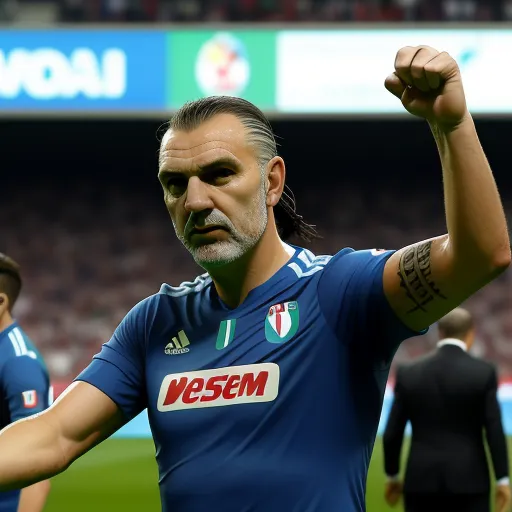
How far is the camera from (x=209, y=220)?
1.67m

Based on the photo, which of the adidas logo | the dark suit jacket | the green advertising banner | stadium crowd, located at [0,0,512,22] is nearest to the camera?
the adidas logo

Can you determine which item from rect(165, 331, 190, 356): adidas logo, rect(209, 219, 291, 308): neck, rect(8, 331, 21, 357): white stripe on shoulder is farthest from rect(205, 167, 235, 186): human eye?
rect(8, 331, 21, 357): white stripe on shoulder

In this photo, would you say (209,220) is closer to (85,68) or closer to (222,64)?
(222,64)

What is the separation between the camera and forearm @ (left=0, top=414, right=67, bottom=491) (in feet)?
5.36

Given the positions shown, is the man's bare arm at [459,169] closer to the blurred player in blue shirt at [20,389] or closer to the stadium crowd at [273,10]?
the blurred player in blue shirt at [20,389]

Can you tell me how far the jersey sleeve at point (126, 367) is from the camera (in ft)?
5.78

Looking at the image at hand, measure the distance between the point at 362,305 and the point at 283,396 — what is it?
19 cm

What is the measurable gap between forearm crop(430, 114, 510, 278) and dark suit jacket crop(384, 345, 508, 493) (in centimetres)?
310

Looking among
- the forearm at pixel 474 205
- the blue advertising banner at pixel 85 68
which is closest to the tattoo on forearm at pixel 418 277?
the forearm at pixel 474 205

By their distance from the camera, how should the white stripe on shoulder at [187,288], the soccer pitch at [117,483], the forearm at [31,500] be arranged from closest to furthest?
the white stripe on shoulder at [187,288] → the forearm at [31,500] → the soccer pitch at [117,483]

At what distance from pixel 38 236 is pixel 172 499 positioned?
12.0m

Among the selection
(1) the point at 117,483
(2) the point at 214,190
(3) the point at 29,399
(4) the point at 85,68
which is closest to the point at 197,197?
(2) the point at 214,190

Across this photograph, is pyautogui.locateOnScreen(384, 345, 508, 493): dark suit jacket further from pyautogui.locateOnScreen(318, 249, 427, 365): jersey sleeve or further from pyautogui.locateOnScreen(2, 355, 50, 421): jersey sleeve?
pyautogui.locateOnScreen(318, 249, 427, 365): jersey sleeve

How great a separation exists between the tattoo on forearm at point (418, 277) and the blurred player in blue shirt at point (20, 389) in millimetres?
2015
